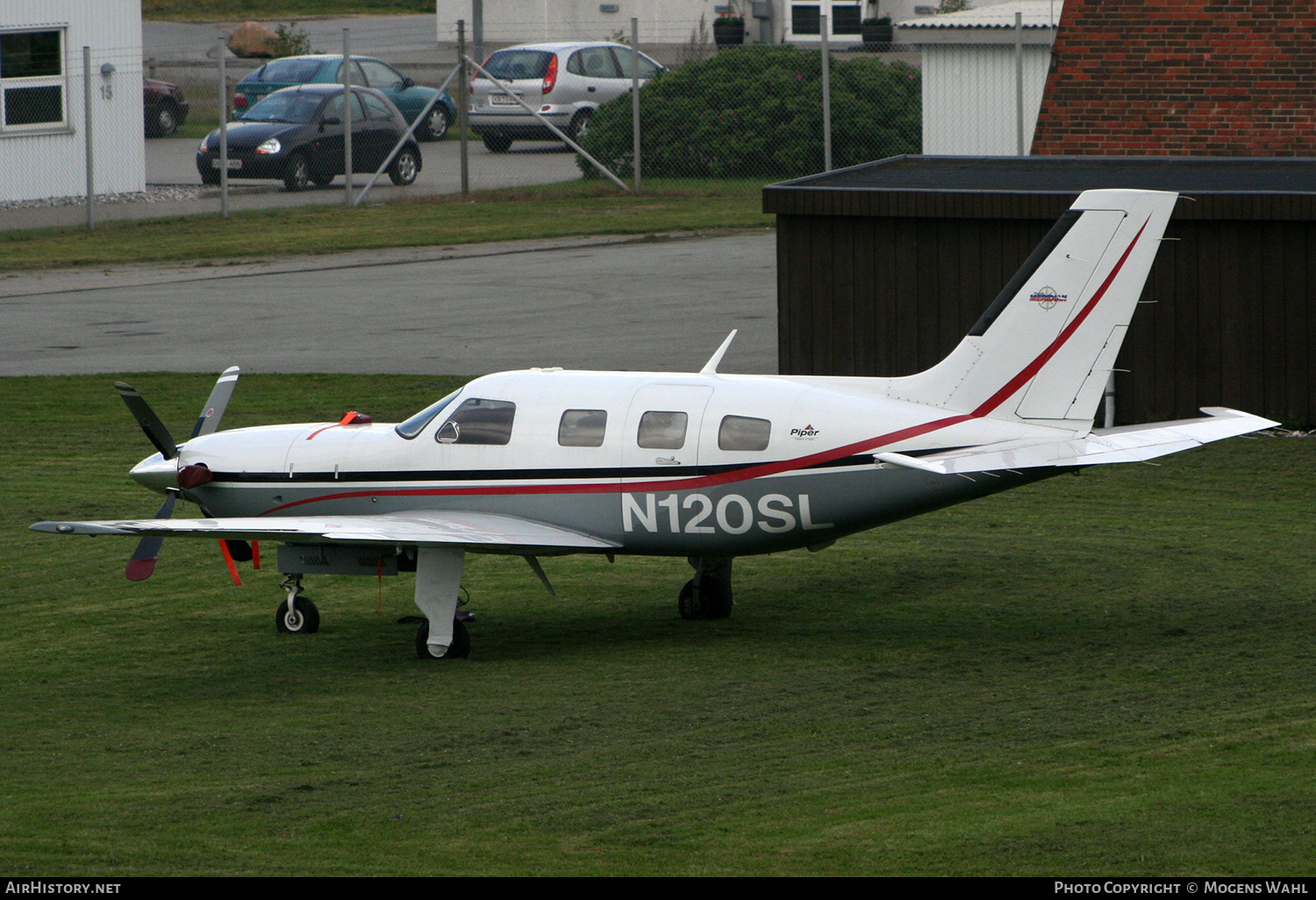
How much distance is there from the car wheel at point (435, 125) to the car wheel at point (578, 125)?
5.03 m

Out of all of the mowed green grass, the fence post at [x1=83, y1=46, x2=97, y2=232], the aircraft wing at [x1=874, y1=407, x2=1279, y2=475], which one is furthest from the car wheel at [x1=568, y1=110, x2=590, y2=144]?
the aircraft wing at [x1=874, y1=407, x2=1279, y2=475]

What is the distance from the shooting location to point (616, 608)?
1420 centimetres

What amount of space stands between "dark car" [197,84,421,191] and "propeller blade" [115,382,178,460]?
2799 cm

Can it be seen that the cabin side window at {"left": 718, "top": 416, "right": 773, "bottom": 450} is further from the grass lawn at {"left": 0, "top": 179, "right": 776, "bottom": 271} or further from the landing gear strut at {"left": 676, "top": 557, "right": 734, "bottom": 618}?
the grass lawn at {"left": 0, "top": 179, "right": 776, "bottom": 271}

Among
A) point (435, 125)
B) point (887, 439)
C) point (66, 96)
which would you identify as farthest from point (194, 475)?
point (435, 125)

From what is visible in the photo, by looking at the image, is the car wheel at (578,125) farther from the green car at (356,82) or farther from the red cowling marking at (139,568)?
the red cowling marking at (139,568)

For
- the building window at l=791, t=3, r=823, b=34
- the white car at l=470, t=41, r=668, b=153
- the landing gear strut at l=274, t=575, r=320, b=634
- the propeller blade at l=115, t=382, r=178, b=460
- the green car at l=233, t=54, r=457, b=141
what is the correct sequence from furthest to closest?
the building window at l=791, t=3, r=823, b=34 < the green car at l=233, t=54, r=457, b=141 < the white car at l=470, t=41, r=668, b=153 < the landing gear strut at l=274, t=575, r=320, b=634 < the propeller blade at l=115, t=382, r=178, b=460

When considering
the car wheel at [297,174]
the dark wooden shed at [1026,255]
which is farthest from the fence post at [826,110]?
the dark wooden shed at [1026,255]

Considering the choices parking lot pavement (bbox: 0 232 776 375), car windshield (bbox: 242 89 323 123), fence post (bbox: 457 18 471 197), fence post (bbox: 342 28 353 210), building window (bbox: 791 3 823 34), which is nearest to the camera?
parking lot pavement (bbox: 0 232 776 375)

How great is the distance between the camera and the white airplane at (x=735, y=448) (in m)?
12.2

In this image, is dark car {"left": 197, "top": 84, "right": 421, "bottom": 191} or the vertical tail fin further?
dark car {"left": 197, "top": 84, "right": 421, "bottom": 191}

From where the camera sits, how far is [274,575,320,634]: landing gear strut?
44.2 feet
